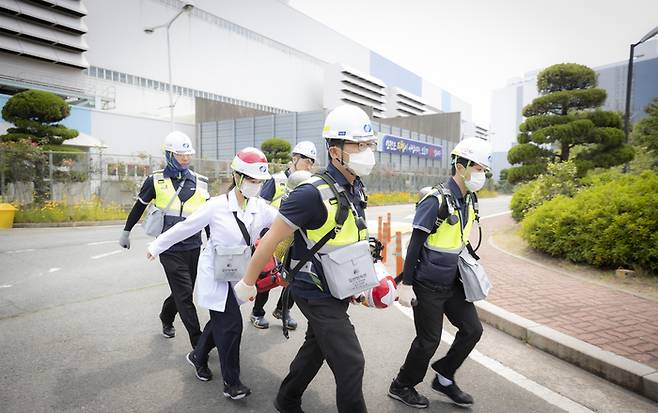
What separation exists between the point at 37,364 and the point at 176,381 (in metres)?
1.32

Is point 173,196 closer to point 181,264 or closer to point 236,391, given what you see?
point 181,264

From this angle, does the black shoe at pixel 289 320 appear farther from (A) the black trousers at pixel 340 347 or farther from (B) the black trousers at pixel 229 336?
(A) the black trousers at pixel 340 347

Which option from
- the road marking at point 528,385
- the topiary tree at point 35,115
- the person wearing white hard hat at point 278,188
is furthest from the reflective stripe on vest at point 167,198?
the topiary tree at point 35,115

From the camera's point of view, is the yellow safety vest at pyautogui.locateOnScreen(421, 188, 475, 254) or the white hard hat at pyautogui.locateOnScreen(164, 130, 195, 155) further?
the white hard hat at pyautogui.locateOnScreen(164, 130, 195, 155)

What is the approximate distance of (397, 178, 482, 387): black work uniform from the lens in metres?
2.93

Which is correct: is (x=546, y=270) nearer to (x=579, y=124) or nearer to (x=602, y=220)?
(x=602, y=220)

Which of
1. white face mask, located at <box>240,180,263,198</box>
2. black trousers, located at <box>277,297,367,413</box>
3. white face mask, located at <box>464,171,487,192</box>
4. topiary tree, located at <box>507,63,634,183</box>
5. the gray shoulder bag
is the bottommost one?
black trousers, located at <box>277,297,367,413</box>

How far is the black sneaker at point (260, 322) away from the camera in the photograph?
4.57 meters

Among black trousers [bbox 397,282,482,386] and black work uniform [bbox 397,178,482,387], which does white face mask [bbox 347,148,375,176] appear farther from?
black trousers [bbox 397,282,482,386]

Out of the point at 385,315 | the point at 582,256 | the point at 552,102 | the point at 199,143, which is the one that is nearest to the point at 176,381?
the point at 385,315

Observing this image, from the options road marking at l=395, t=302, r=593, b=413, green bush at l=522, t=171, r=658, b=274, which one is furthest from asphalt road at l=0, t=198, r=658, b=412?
green bush at l=522, t=171, r=658, b=274

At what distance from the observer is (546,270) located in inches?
284

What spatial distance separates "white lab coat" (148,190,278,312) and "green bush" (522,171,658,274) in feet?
19.5

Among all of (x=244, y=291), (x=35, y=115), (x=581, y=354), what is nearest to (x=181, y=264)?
(x=244, y=291)
